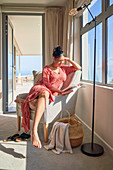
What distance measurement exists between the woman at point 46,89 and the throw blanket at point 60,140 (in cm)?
26

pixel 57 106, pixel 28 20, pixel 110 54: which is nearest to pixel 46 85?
pixel 57 106

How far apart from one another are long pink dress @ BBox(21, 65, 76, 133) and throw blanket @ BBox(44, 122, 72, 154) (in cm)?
43

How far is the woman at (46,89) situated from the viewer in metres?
2.26

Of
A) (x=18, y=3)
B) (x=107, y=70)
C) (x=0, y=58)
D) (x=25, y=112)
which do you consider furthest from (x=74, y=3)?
(x=25, y=112)

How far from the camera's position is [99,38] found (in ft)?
8.75

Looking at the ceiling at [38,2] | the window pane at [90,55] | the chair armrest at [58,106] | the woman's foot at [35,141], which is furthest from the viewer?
the ceiling at [38,2]

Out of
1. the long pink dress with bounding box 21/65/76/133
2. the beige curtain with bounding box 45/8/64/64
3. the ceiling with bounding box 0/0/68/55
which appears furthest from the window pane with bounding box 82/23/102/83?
the ceiling with bounding box 0/0/68/55

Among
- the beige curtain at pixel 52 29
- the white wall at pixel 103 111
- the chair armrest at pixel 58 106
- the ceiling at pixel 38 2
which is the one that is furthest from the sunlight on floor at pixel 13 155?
the ceiling at pixel 38 2

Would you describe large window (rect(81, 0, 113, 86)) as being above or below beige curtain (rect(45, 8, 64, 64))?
below

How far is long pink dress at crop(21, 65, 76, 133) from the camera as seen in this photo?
97.4 inches

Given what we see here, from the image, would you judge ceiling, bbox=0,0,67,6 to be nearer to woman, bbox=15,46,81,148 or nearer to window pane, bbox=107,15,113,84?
woman, bbox=15,46,81,148

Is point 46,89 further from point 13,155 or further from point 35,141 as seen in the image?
point 13,155

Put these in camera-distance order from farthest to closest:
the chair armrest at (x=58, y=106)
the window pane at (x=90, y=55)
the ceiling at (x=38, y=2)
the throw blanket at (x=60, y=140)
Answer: the ceiling at (x=38, y=2)
the window pane at (x=90, y=55)
the chair armrest at (x=58, y=106)
the throw blanket at (x=60, y=140)

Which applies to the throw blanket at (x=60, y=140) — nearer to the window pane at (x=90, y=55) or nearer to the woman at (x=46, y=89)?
the woman at (x=46, y=89)
